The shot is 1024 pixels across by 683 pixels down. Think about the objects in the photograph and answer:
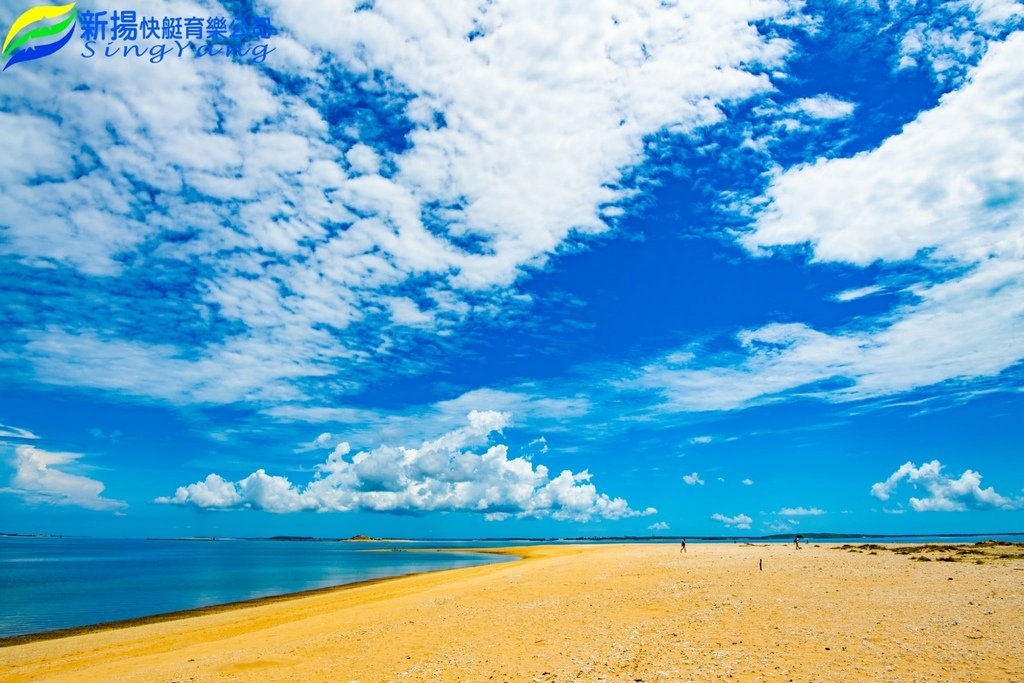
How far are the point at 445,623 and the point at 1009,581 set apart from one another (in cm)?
2704

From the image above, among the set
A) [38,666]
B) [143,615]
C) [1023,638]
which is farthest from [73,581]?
[1023,638]

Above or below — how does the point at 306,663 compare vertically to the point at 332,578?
above

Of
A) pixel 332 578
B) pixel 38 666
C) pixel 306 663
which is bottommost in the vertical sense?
pixel 332 578

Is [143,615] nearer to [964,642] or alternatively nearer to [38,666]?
[38,666]

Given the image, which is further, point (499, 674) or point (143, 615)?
point (143, 615)

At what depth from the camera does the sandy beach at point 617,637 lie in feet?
45.5

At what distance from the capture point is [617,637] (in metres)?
17.3

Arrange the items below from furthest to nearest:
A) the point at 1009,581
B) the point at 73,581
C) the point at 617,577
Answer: the point at 73,581, the point at 617,577, the point at 1009,581

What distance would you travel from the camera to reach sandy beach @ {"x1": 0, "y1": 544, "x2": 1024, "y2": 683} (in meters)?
13.9

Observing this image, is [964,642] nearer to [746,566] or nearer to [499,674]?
[499,674]

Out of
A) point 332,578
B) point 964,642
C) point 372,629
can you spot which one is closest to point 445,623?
point 372,629

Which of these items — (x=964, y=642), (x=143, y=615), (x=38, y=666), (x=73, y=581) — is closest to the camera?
(x=964, y=642)

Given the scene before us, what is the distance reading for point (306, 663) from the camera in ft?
56.6

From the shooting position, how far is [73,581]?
65.6 meters
